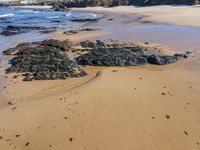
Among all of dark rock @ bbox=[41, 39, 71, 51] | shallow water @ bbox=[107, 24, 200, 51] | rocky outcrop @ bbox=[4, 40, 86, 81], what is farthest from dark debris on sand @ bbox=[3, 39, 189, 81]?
shallow water @ bbox=[107, 24, 200, 51]

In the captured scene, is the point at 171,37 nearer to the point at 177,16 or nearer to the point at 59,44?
the point at 59,44

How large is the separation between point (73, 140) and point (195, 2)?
47967mm

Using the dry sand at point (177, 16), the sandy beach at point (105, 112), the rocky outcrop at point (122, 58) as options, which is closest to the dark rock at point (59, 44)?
the rocky outcrop at point (122, 58)

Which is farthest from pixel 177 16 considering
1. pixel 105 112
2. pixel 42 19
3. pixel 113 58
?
pixel 105 112

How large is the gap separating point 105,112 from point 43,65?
617 cm

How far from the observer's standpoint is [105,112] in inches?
→ 388

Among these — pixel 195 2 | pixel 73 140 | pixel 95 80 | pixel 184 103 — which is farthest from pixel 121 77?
pixel 195 2

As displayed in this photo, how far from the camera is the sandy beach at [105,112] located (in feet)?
27.0

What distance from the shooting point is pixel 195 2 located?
5219cm

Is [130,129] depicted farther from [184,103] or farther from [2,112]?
[2,112]

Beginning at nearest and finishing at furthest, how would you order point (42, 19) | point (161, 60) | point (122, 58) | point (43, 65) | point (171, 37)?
point (43, 65) < point (161, 60) < point (122, 58) < point (171, 37) < point (42, 19)

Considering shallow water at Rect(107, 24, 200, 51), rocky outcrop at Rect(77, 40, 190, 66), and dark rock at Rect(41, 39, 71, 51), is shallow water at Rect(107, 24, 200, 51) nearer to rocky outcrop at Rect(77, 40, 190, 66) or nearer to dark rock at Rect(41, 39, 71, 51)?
rocky outcrop at Rect(77, 40, 190, 66)

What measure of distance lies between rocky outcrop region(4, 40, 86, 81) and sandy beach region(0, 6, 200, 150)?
591mm

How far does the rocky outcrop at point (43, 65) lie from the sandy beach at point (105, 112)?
59 centimetres
